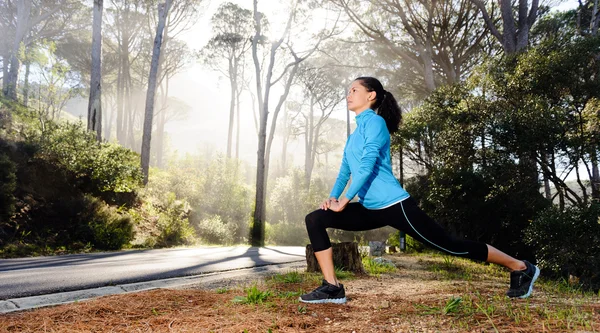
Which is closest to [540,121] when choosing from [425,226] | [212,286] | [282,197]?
[425,226]

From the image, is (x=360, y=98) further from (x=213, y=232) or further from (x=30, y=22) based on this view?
(x=30, y=22)

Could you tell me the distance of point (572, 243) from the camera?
7.07 m

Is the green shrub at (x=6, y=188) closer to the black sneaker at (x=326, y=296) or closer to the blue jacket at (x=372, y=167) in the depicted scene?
the black sneaker at (x=326, y=296)

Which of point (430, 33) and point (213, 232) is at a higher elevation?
point (430, 33)

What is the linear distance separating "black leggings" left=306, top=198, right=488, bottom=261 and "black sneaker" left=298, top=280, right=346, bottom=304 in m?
0.32

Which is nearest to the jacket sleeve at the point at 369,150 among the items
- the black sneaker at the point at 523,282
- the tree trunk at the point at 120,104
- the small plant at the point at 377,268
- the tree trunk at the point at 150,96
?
the black sneaker at the point at 523,282

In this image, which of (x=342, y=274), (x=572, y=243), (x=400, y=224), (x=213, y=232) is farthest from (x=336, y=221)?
(x=213, y=232)

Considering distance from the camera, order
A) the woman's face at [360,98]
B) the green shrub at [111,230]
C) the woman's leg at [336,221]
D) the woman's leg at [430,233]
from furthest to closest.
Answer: the green shrub at [111,230], the woman's face at [360,98], the woman's leg at [336,221], the woman's leg at [430,233]

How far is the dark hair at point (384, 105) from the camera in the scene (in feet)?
10.8

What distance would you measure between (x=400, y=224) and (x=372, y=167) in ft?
1.53

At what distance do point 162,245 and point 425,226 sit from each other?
38.1ft

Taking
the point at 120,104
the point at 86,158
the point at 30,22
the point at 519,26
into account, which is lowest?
the point at 86,158

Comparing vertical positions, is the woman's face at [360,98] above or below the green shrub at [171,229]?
above

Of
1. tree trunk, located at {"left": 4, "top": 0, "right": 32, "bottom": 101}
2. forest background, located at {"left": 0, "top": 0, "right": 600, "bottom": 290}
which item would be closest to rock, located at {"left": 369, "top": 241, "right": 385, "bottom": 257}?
forest background, located at {"left": 0, "top": 0, "right": 600, "bottom": 290}
